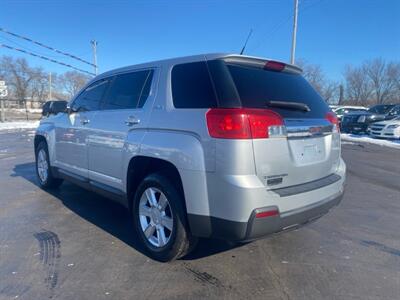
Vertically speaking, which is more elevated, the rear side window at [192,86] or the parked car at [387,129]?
the rear side window at [192,86]

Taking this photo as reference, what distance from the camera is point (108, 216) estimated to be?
4609 millimetres

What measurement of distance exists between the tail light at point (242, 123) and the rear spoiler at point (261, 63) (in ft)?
1.89

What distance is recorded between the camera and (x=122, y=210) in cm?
490

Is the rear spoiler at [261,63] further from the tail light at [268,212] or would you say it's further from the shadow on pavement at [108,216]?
the shadow on pavement at [108,216]

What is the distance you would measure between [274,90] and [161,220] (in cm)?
166

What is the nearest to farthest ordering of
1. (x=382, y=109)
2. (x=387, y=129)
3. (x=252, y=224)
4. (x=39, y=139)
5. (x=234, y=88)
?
(x=252, y=224) < (x=234, y=88) < (x=39, y=139) < (x=387, y=129) < (x=382, y=109)

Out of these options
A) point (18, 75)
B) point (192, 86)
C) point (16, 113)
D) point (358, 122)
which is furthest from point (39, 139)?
point (18, 75)

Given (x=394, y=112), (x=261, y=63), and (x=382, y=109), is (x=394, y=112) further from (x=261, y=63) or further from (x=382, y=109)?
(x=261, y=63)

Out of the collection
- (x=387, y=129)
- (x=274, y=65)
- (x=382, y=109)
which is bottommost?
(x=387, y=129)

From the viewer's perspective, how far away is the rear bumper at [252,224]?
2600 mm

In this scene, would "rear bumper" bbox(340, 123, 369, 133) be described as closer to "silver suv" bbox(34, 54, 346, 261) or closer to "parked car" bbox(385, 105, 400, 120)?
"parked car" bbox(385, 105, 400, 120)

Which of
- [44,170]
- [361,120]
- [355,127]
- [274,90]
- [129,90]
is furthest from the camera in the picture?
[355,127]

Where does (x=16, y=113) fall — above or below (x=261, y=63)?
below

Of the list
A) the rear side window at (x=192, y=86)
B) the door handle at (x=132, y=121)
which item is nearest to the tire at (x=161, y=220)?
the door handle at (x=132, y=121)
